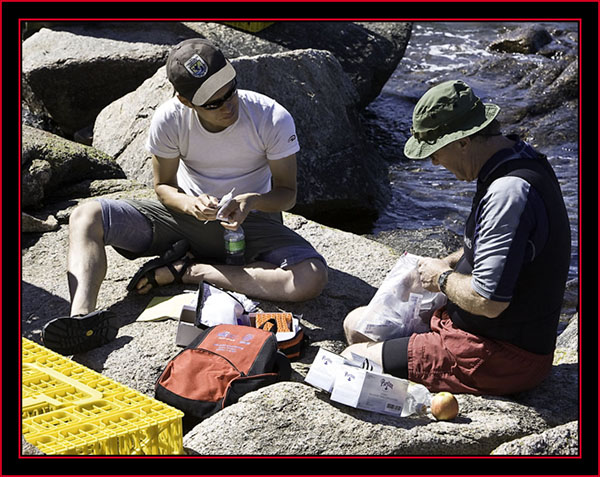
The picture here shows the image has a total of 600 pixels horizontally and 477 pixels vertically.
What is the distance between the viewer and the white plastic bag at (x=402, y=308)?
4.53 metres

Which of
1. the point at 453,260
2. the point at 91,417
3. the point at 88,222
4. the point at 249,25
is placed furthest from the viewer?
the point at 249,25

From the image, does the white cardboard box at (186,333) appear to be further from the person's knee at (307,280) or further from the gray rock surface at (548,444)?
the gray rock surface at (548,444)

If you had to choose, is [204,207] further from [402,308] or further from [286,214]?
[286,214]

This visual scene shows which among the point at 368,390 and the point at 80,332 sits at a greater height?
the point at 368,390

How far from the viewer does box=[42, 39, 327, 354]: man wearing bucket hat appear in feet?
16.1

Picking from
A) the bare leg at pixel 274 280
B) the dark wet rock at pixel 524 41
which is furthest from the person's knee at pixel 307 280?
the dark wet rock at pixel 524 41

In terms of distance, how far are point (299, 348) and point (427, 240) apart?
3.02 metres

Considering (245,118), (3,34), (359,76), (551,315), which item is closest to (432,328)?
(551,315)

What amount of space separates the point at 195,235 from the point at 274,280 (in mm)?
604

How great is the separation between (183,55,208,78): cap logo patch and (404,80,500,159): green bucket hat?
140 cm

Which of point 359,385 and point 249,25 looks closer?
point 359,385

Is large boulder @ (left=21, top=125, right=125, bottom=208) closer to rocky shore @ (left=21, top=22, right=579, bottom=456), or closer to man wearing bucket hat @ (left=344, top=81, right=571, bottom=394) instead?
rocky shore @ (left=21, top=22, right=579, bottom=456)

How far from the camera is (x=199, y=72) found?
482 centimetres

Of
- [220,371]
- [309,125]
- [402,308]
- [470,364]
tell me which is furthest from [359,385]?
[309,125]
